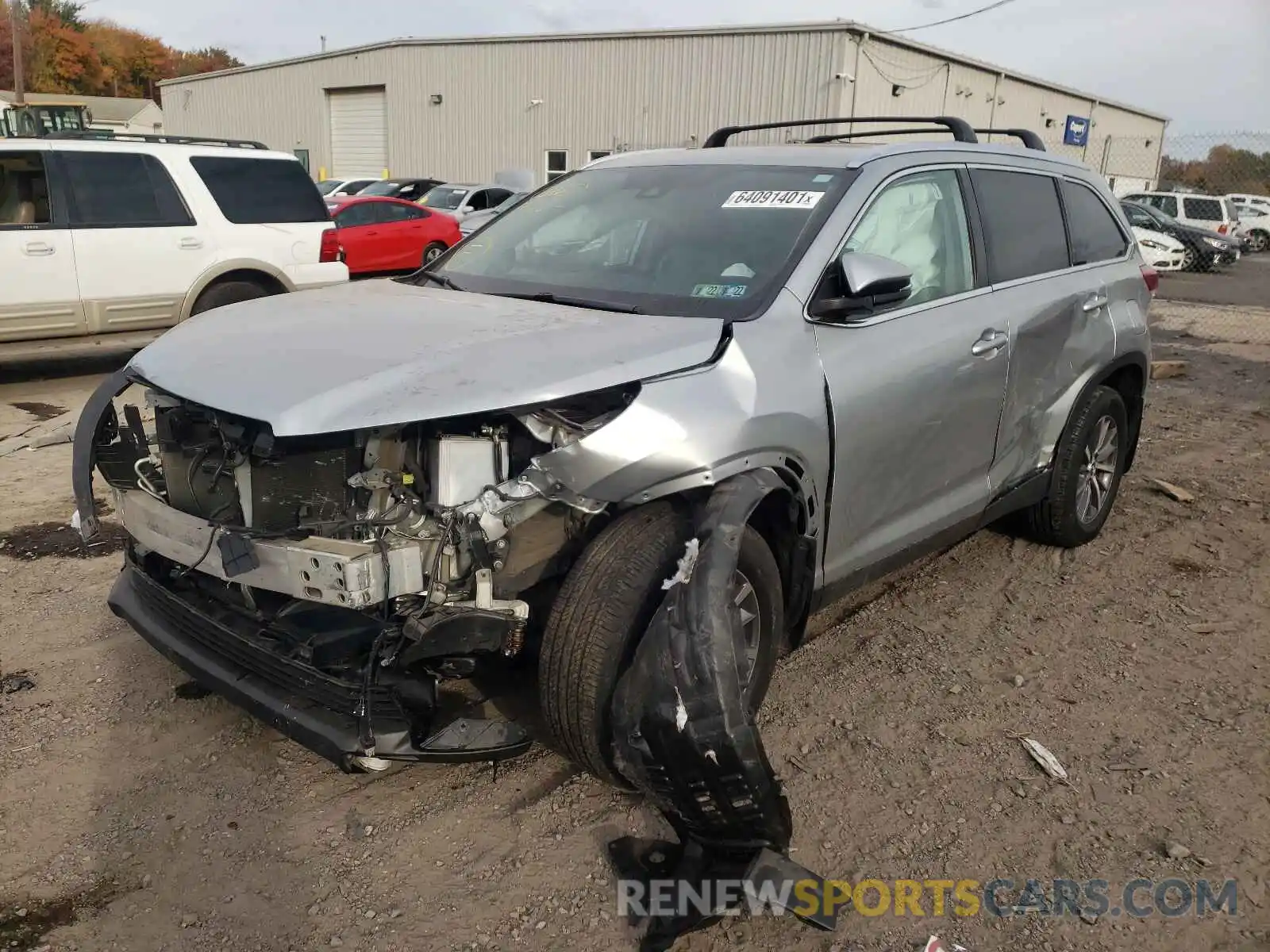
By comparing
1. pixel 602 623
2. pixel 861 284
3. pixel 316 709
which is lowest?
pixel 316 709

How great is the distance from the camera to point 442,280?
385 centimetres

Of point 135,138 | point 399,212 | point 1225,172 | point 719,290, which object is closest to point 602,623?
point 719,290

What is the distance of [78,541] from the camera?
4.67m

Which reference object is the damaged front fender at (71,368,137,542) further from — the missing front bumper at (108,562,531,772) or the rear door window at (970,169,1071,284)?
the rear door window at (970,169,1071,284)

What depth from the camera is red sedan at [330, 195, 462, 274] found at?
1466 centimetres

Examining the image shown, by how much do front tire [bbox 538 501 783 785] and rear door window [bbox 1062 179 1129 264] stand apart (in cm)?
286

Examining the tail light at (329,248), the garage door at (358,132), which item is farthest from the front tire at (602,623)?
the garage door at (358,132)

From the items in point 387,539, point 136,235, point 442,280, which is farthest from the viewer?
point 136,235

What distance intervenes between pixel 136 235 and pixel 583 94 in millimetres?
22073

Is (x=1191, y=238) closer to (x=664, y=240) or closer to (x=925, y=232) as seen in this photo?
(x=925, y=232)

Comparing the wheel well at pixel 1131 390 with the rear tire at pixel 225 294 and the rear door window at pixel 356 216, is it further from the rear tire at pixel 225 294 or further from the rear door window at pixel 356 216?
the rear door window at pixel 356 216

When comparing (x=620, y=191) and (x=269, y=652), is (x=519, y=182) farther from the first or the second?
(x=269, y=652)

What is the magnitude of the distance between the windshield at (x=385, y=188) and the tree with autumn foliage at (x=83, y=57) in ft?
158

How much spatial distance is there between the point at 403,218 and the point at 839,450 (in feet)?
45.0
